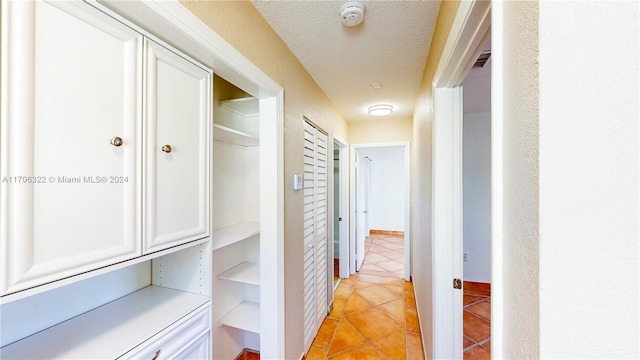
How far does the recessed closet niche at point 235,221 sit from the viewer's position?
5.58ft

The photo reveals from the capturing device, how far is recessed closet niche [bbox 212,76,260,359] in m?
1.70

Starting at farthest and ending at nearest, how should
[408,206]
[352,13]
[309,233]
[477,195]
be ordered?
[408,206] < [477,195] < [309,233] < [352,13]

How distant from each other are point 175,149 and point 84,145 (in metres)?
0.30

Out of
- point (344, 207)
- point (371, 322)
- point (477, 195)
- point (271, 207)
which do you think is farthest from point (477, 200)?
point (271, 207)

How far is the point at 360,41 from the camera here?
162 centimetres

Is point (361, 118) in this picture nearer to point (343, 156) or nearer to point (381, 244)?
point (343, 156)

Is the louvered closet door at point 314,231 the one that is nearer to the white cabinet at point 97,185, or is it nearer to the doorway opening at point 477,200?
the white cabinet at point 97,185

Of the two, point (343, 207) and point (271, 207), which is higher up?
point (271, 207)

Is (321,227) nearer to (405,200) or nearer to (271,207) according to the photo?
(271,207)

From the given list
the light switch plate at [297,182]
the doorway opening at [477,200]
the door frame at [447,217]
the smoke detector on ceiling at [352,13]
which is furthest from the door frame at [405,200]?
the smoke detector on ceiling at [352,13]

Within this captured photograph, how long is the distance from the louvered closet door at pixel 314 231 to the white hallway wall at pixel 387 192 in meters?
4.23

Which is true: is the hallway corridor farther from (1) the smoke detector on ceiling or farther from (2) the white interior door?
(1) the smoke detector on ceiling

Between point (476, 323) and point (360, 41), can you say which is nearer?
point (360, 41)

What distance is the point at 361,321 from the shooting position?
258cm
